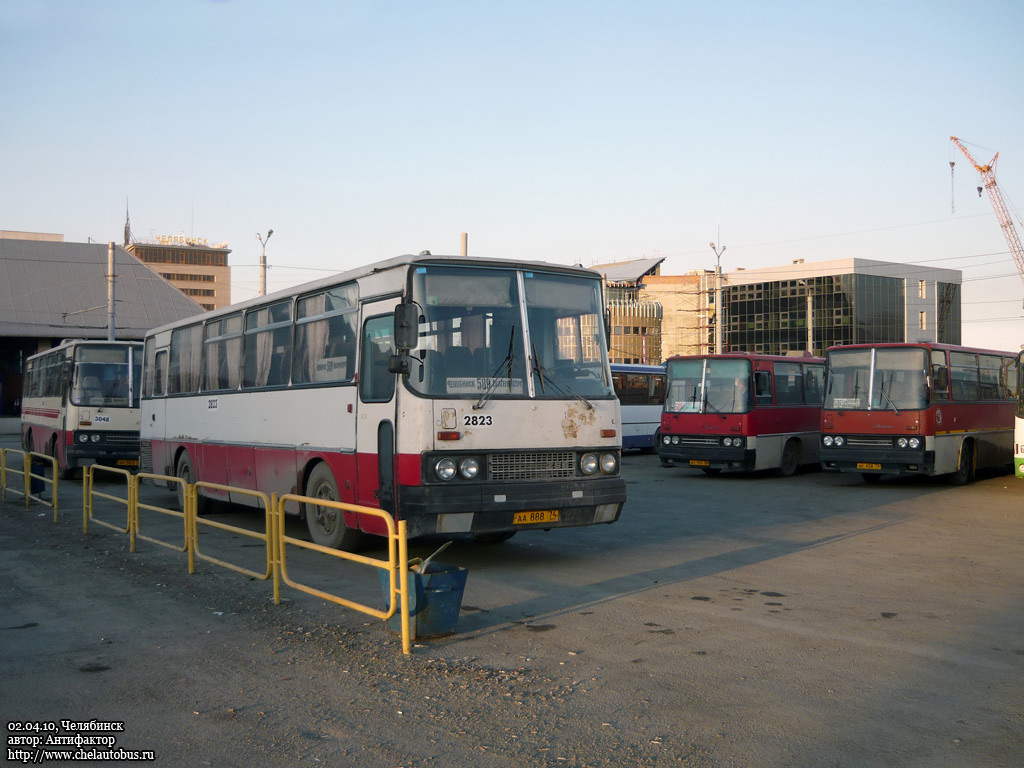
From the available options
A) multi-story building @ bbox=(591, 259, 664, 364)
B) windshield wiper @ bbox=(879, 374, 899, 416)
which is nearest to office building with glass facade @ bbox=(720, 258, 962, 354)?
multi-story building @ bbox=(591, 259, 664, 364)

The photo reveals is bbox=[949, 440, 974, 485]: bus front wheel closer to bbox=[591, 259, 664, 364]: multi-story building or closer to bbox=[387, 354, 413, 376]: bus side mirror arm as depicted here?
bbox=[387, 354, 413, 376]: bus side mirror arm

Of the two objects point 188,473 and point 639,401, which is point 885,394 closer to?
point 639,401

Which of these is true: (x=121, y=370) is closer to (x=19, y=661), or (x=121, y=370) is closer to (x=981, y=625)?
(x=19, y=661)

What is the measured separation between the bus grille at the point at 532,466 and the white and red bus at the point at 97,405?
14.5m

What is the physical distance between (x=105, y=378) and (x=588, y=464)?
50.0ft

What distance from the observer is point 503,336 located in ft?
33.2

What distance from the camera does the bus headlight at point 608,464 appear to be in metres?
10.5

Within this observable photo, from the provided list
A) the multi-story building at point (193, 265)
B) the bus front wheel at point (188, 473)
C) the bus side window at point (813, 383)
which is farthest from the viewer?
the multi-story building at point (193, 265)

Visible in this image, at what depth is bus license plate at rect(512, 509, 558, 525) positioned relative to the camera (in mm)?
9836

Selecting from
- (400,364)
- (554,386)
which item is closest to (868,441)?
(554,386)

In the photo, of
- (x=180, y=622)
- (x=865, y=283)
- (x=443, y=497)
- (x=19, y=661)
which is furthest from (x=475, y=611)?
(x=865, y=283)

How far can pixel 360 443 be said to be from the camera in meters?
10.6

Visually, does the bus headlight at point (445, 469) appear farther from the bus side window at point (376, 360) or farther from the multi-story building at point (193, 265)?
the multi-story building at point (193, 265)

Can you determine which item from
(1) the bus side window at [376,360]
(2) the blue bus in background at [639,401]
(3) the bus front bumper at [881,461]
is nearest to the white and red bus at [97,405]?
(1) the bus side window at [376,360]
